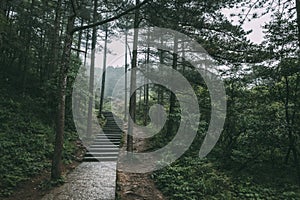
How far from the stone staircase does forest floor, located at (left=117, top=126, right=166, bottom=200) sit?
229 centimetres

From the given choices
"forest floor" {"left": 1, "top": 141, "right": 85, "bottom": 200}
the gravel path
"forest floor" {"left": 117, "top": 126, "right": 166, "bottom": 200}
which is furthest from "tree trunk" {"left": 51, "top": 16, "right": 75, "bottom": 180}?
"forest floor" {"left": 117, "top": 126, "right": 166, "bottom": 200}

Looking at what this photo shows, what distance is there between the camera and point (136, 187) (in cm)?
651

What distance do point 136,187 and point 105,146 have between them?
16.3 ft

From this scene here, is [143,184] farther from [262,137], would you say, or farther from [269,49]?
[269,49]

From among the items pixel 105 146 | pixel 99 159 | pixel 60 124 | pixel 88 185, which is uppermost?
pixel 60 124

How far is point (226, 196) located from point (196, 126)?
457 centimetres

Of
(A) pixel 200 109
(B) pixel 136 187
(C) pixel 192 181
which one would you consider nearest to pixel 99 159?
(B) pixel 136 187

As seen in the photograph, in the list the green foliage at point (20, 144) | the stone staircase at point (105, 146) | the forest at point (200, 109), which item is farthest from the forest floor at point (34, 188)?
the stone staircase at point (105, 146)

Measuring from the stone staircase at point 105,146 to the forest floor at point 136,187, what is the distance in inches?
90.3

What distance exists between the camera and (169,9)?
23.8 ft

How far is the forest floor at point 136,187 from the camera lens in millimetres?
6012

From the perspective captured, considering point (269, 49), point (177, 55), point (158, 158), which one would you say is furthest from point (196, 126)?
point (269, 49)

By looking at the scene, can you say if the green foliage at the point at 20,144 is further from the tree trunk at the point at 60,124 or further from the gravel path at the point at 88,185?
the gravel path at the point at 88,185

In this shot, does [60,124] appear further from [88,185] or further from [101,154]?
[101,154]
